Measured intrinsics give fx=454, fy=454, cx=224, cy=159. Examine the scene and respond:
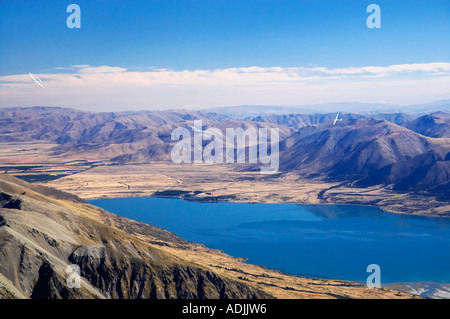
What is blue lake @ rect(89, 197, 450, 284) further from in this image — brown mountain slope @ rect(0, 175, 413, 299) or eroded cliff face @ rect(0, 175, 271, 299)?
eroded cliff face @ rect(0, 175, 271, 299)

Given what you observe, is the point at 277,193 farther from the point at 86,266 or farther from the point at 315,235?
the point at 86,266

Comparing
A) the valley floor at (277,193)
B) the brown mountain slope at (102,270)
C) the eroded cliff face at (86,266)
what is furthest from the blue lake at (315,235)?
the eroded cliff face at (86,266)

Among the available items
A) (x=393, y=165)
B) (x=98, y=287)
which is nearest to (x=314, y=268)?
(x=98, y=287)

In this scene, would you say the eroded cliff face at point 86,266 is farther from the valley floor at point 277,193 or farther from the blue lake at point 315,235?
the valley floor at point 277,193

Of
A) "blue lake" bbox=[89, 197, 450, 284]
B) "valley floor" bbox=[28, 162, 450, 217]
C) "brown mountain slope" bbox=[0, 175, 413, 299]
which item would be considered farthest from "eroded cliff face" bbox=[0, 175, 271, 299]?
"valley floor" bbox=[28, 162, 450, 217]

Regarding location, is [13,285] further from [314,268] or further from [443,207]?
[443,207]

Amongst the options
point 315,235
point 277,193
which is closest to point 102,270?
point 315,235
